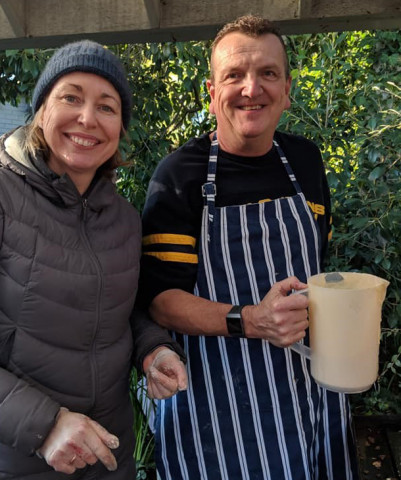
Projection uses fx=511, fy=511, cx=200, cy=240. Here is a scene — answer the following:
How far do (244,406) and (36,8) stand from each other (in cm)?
178

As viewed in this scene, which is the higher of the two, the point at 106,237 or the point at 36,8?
the point at 36,8

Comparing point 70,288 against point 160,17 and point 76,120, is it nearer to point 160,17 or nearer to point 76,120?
point 76,120

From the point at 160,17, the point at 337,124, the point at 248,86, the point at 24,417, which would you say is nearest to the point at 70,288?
the point at 24,417

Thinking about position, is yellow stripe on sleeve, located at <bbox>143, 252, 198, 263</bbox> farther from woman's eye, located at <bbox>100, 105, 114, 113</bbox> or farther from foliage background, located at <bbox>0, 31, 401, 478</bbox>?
foliage background, located at <bbox>0, 31, 401, 478</bbox>

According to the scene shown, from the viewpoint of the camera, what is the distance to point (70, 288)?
115 cm

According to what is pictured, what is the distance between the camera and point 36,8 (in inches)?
83.9

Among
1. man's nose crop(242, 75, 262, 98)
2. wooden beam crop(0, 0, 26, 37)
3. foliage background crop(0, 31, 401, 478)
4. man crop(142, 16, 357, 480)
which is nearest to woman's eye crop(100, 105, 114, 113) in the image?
man crop(142, 16, 357, 480)

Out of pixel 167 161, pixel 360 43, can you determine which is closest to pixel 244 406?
pixel 167 161

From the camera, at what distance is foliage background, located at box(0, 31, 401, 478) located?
242 centimetres

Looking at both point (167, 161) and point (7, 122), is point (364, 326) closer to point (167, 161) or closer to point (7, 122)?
point (167, 161)

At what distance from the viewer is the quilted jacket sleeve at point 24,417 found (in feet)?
3.22

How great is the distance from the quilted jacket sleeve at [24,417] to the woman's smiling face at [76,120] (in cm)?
53

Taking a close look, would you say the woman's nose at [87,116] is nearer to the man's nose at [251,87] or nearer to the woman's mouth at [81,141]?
the woman's mouth at [81,141]

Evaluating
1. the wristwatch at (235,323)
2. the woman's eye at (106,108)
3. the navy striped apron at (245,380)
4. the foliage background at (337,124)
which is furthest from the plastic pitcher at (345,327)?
the foliage background at (337,124)
